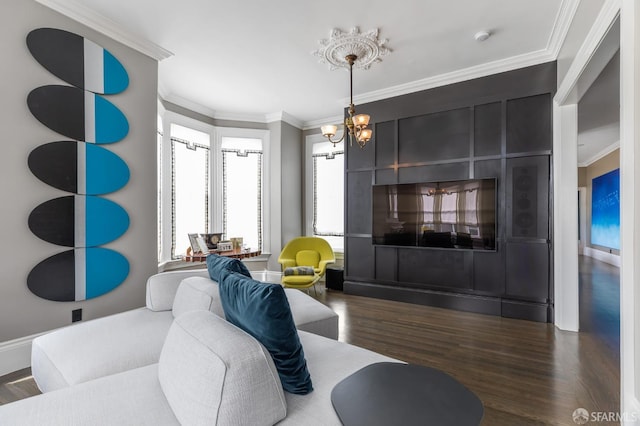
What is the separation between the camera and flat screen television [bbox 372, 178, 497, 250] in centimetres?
387

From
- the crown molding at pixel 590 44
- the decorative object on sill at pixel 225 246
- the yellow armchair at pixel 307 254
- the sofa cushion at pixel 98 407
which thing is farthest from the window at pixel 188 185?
the crown molding at pixel 590 44

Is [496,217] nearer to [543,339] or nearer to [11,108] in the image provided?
[543,339]

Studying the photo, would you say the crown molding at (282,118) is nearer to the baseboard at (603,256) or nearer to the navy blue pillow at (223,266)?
the navy blue pillow at (223,266)

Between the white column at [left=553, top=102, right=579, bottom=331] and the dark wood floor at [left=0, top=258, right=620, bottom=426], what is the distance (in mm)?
241

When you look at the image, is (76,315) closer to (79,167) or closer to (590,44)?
(79,167)

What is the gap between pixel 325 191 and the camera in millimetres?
5973

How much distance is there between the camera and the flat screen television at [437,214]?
12.7ft

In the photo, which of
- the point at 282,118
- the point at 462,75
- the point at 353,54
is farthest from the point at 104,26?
the point at 462,75

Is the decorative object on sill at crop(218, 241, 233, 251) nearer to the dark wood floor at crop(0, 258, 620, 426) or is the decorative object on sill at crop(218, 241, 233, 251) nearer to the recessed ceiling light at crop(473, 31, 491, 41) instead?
the dark wood floor at crop(0, 258, 620, 426)

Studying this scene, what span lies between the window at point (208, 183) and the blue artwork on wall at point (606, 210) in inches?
313

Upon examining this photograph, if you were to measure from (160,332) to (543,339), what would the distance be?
3.40m

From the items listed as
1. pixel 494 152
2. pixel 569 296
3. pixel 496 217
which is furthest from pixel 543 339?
pixel 494 152

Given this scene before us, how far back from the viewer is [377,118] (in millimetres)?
4695

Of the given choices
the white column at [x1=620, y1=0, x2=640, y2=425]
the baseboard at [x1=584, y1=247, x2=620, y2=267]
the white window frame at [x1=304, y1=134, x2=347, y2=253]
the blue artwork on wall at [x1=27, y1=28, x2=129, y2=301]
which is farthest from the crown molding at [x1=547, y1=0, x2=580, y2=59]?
the baseboard at [x1=584, y1=247, x2=620, y2=267]
